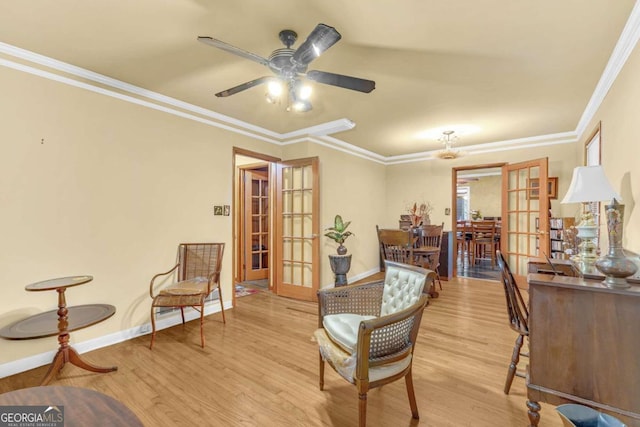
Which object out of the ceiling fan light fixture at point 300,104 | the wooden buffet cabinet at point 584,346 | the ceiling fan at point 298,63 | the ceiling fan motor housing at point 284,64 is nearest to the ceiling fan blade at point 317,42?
the ceiling fan at point 298,63

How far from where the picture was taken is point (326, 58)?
232 centimetres

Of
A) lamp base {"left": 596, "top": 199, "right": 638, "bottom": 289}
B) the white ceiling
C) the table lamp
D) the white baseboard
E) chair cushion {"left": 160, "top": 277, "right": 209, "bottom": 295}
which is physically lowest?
the white baseboard

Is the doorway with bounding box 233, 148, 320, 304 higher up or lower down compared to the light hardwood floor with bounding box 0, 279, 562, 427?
higher up

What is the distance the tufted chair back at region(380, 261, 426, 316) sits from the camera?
6.13 ft

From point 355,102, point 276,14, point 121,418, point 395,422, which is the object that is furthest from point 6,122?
point 395,422

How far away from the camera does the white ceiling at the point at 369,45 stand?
1801mm

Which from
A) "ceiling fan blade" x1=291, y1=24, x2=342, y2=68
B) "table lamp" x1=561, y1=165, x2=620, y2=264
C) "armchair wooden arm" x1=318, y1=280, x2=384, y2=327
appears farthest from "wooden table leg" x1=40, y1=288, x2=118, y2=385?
"table lamp" x1=561, y1=165, x2=620, y2=264

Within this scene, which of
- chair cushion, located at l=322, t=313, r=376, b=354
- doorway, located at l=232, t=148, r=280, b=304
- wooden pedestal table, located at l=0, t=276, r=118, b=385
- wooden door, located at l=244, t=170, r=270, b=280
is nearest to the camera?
chair cushion, located at l=322, t=313, r=376, b=354

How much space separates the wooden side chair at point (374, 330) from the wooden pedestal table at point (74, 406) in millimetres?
1002

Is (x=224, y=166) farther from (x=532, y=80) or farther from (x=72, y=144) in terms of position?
(x=532, y=80)

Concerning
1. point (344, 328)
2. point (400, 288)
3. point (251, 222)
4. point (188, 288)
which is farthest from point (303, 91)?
point (251, 222)

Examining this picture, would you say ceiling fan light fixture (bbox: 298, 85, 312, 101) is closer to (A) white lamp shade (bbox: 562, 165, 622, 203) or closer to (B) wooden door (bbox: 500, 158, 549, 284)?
(A) white lamp shade (bbox: 562, 165, 622, 203)

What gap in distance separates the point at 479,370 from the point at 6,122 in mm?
4178

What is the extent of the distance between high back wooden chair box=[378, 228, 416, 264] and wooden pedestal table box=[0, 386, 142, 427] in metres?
3.14
